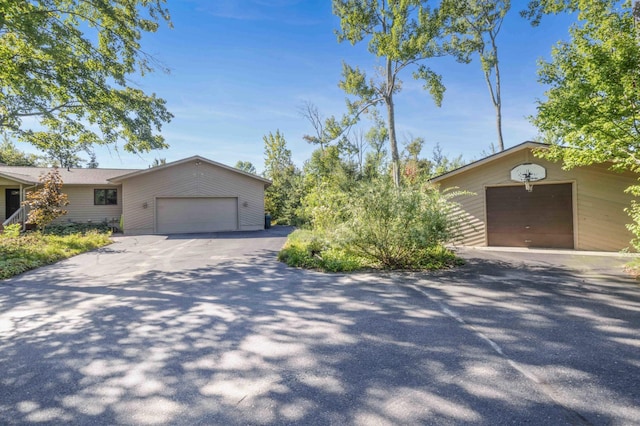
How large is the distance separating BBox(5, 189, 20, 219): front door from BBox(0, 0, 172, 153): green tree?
9374 millimetres

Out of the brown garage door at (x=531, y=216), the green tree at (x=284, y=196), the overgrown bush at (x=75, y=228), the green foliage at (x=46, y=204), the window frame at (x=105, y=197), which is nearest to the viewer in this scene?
the brown garage door at (x=531, y=216)

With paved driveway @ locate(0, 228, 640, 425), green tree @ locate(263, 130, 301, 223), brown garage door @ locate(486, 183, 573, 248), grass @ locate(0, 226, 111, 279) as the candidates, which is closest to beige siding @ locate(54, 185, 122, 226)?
grass @ locate(0, 226, 111, 279)

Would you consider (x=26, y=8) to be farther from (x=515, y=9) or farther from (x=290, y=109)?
(x=515, y=9)

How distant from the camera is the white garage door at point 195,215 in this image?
17.6 meters

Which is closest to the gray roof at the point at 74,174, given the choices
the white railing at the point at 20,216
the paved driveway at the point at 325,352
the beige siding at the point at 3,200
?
the beige siding at the point at 3,200

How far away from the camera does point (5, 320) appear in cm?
419

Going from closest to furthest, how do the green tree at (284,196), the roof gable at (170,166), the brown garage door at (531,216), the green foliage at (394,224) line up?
the green foliage at (394,224) → the brown garage door at (531,216) → the roof gable at (170,166) → the green tree at (284,196)

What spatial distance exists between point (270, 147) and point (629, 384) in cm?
3472

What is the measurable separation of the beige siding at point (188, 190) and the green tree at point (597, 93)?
1548 centimetres

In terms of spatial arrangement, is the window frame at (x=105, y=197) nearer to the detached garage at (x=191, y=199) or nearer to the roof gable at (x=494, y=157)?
the detached garage at (x=191, y=199)

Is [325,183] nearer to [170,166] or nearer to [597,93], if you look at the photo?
[170,166]

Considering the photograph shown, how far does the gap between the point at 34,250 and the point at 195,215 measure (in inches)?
362

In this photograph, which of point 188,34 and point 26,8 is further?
point 188,34

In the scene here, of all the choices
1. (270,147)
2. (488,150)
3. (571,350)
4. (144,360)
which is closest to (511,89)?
(488,150)
